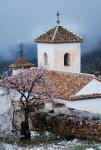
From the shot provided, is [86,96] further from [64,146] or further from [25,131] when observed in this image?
[64,146]

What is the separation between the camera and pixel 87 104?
39.5 meters

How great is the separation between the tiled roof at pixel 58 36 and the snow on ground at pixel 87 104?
6.50 m

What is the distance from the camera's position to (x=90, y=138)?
111 ft

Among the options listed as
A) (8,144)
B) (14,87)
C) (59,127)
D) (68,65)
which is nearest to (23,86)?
(14,87)

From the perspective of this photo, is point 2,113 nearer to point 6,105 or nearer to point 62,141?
point 6,105

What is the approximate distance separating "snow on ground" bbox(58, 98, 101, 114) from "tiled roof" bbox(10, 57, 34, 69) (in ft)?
38.9

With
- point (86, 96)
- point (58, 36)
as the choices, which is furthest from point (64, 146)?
point (58, 36)

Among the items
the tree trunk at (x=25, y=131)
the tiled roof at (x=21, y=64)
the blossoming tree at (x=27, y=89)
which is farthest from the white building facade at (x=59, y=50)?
the tree trunk at (x=25, y=131)

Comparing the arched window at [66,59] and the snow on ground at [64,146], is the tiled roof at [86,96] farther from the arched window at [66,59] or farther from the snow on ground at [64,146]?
the arched window at [66,59]

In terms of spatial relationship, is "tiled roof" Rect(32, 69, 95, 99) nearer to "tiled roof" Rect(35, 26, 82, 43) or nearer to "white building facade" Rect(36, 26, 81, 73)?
"white building facade" Rect(36, 26, 81, 73)

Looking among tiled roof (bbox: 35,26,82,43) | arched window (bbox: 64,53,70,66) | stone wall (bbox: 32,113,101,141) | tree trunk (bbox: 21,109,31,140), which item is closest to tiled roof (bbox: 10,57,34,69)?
tiled roof (bbox: 35,26,82,43)

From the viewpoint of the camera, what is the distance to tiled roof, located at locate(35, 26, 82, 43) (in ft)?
147

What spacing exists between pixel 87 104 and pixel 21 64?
12.8 metres

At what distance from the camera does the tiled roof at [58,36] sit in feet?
147
